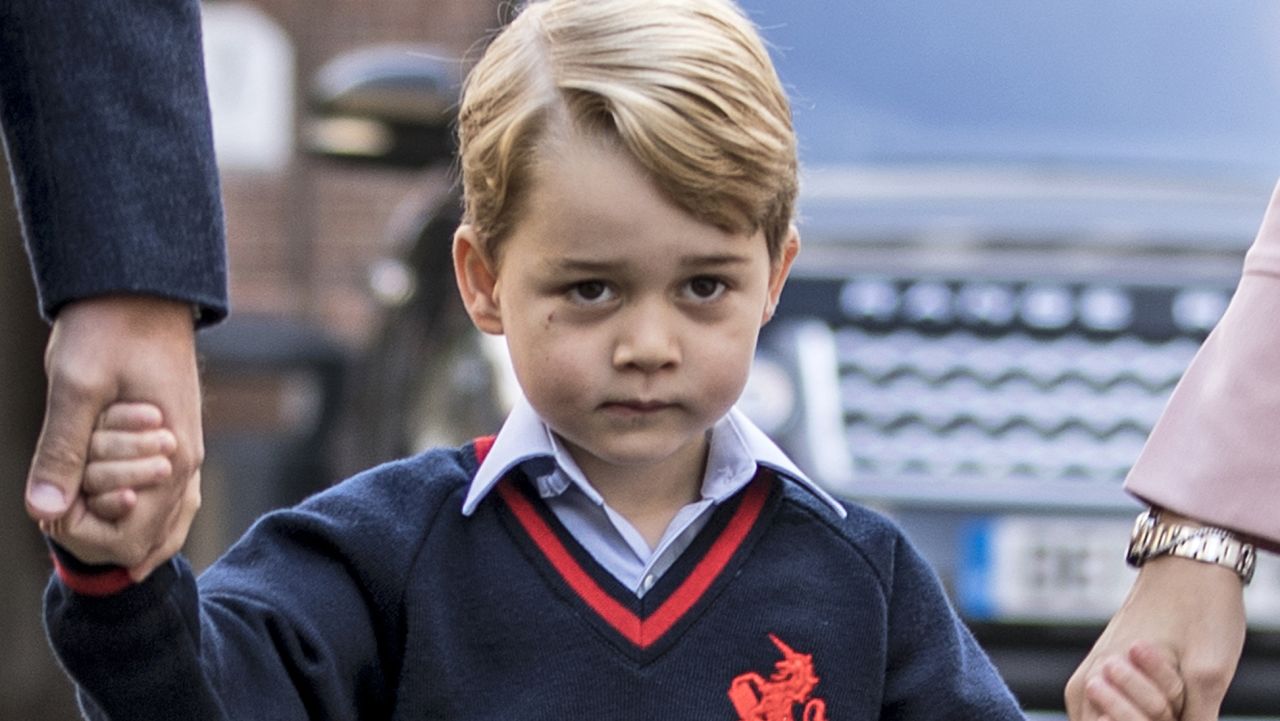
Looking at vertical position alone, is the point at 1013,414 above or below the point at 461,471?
below

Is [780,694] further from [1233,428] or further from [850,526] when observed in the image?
[1233,428]

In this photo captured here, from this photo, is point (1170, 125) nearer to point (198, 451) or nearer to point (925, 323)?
point (925, 323)

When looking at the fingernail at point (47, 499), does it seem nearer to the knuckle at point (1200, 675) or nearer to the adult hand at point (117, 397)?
the adult hand at point (117, 397)

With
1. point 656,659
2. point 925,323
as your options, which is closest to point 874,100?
point 925,323

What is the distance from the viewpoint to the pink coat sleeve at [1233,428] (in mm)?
2629

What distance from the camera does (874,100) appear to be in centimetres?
521

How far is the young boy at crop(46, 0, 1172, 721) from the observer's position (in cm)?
226

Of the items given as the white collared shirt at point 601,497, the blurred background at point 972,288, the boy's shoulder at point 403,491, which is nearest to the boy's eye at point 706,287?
the white collared shirt at point 601,497

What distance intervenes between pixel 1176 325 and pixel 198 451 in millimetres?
3007

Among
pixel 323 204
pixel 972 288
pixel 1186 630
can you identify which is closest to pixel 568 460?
pixel 1186 630

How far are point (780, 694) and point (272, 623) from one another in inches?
17.2

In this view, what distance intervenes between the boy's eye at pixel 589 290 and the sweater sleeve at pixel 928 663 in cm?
37

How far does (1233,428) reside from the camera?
2.66m

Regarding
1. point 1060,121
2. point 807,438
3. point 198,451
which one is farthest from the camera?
point 1060,121
